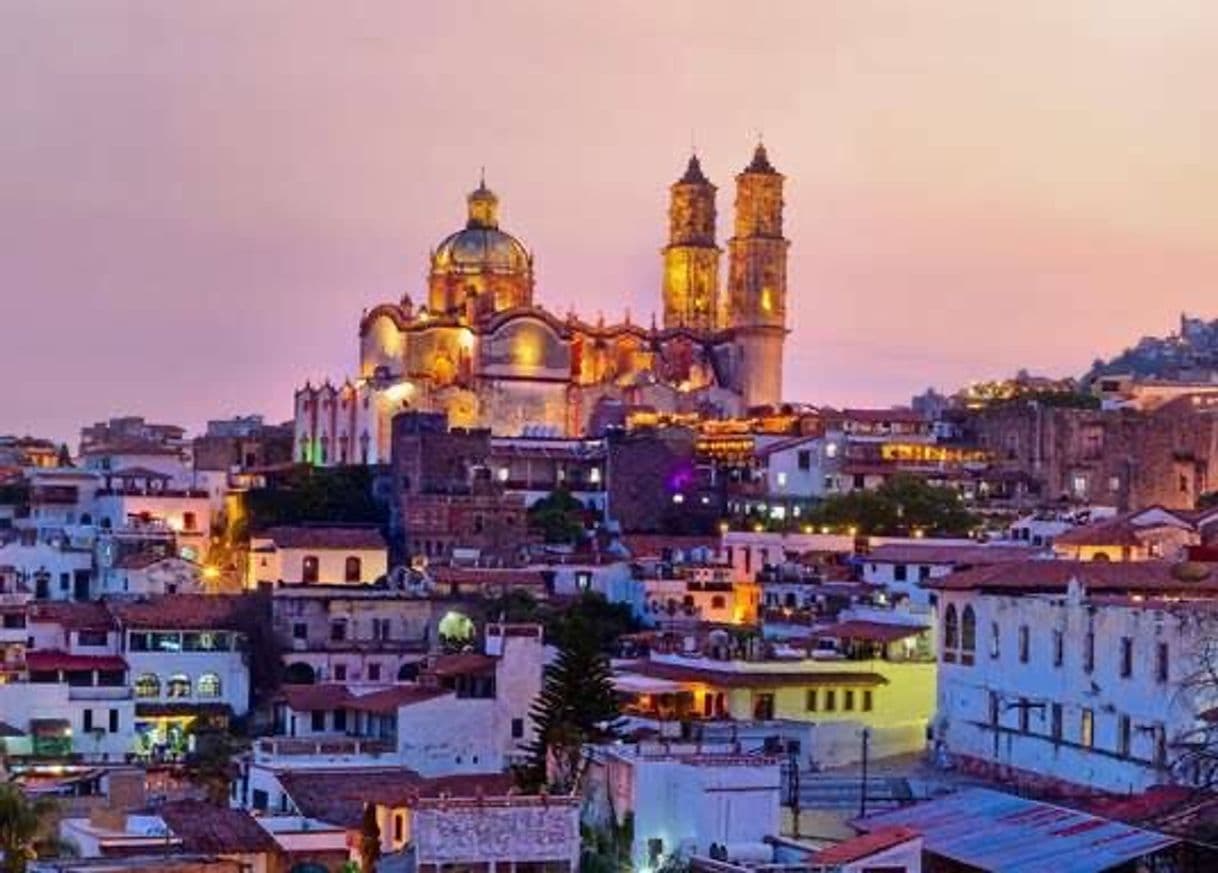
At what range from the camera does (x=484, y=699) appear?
37.5 m

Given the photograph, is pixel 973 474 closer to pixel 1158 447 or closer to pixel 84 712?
pixel 1158 447

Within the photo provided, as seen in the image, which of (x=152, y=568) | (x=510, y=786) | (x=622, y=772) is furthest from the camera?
(x=152, y=568)

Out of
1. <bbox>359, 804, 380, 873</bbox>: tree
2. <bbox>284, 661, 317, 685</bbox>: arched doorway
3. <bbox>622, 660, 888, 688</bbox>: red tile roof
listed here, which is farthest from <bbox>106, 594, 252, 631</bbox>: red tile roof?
<bbox>359, 804, 380, 873</bbox>: tree

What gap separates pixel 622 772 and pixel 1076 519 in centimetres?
2818

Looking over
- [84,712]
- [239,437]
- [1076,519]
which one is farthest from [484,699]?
[239,437]

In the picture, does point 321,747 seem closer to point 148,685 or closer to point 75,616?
point 148,685

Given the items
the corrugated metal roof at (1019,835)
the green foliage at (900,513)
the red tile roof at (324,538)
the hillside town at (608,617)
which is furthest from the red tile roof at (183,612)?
the corrugated metal roof at (1019,835)

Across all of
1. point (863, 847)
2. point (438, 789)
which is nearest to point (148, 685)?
point (438, 789)

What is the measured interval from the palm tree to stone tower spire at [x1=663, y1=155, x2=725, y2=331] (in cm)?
6212

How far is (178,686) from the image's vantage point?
43.4 meters

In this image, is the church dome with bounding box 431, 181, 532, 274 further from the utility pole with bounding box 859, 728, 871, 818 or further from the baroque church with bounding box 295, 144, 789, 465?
the utility pole with bounding box 859, 728, 871, 818

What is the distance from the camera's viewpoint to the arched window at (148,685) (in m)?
42.8

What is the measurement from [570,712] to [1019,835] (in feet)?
35.6

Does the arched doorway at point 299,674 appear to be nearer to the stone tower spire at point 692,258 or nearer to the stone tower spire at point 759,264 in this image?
the stone tower spire at point 759,264
